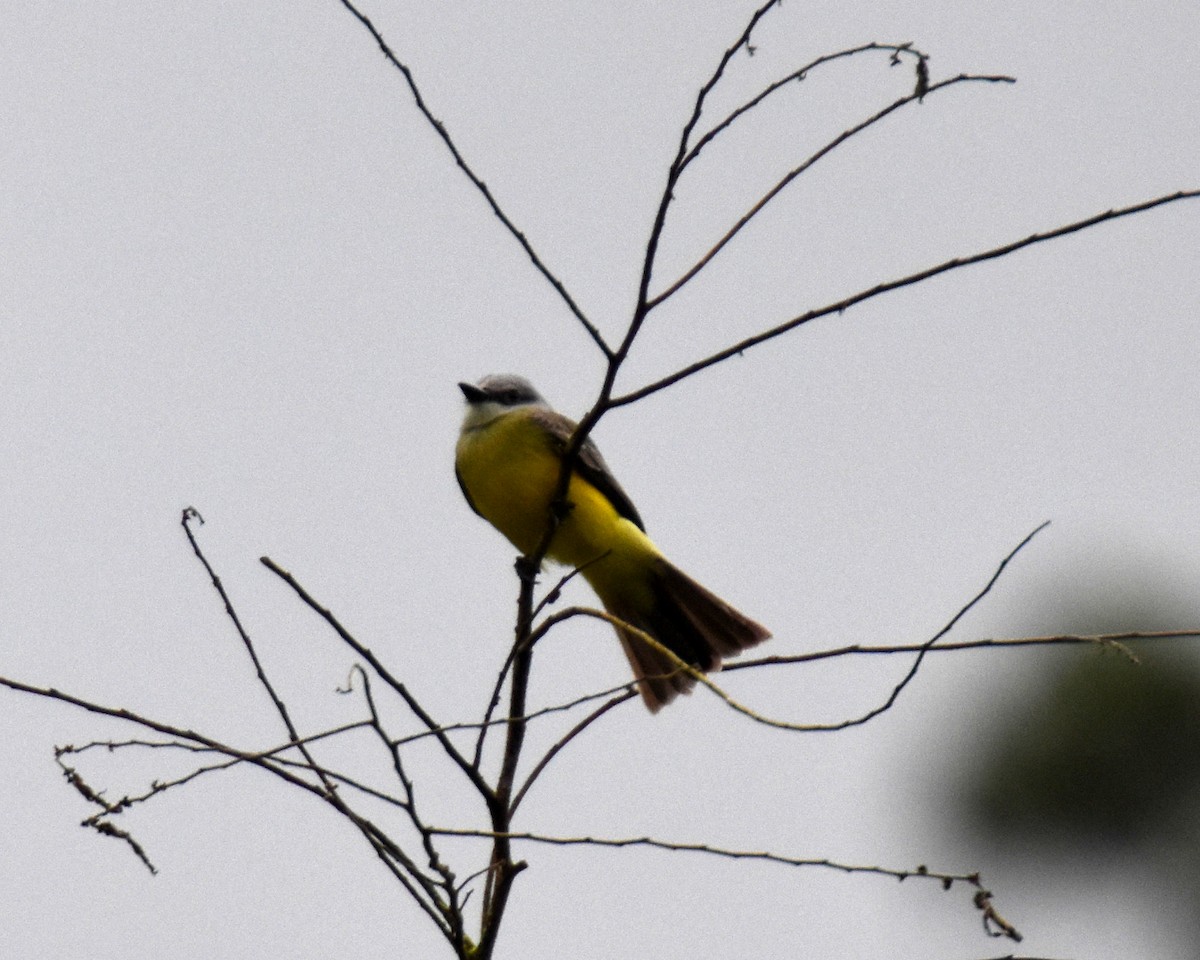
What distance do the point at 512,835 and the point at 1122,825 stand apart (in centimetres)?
1976

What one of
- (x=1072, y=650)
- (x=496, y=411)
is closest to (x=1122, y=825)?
(x=1072, y=650)

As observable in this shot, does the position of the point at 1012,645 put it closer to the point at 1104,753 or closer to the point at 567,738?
the point at 567,738

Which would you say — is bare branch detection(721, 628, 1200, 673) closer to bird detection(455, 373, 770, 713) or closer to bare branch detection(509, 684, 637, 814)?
bare branch detection(509, 684, 637, 814)

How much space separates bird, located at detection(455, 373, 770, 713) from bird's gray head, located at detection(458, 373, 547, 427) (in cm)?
8

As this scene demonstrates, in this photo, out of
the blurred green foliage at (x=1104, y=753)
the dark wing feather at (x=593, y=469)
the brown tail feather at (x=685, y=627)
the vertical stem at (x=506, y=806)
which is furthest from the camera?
the blurred green foliage at (x=1104, y=753)

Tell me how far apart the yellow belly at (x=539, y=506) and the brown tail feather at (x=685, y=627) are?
0.12 meters

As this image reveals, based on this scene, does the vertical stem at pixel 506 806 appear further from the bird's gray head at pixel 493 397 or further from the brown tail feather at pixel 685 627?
the bird's gray head at pixel 493 397

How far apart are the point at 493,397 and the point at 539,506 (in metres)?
0.84

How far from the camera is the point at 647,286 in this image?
9.62ft

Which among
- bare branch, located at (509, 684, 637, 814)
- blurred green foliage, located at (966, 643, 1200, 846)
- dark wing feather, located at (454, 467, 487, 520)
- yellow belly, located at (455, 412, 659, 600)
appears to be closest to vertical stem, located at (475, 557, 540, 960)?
bare branch, located at (509, 684, 637, 814)

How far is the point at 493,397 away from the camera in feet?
21.5

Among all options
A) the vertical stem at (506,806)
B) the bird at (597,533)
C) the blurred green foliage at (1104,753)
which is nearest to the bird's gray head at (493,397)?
the bird at (597,533)

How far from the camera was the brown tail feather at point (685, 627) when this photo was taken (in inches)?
232

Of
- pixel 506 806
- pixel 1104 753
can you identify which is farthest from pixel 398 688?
pixel 1104 753
